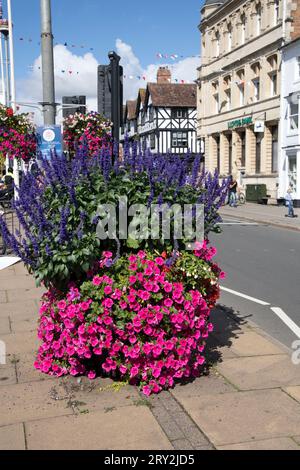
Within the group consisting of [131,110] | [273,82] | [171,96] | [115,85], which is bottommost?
[115,85]

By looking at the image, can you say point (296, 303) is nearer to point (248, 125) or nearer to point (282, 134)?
point (282, 134)

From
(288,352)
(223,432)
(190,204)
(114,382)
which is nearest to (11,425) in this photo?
(114,382)

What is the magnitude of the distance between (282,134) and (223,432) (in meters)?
27.9

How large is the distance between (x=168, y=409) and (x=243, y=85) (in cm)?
3381

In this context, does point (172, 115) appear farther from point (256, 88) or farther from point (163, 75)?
point (256, 88)

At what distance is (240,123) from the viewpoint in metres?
35.1

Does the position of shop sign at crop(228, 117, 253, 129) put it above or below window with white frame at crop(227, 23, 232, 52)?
below

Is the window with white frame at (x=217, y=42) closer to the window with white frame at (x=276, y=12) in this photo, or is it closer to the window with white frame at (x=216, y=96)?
the window with white frame at (x=216, y=96)

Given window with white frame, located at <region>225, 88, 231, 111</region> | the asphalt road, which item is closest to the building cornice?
window with white frame, located at <region>225, 88, 231, 111</region>

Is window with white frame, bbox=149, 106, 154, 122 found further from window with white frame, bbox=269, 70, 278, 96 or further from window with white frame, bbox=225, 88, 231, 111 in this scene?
window with white frame, bbox=269, 70, 278, 96

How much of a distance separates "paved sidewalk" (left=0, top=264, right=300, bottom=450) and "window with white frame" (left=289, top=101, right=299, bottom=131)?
2493cm

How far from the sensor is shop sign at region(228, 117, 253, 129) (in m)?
33.8

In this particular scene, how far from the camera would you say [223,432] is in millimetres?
3410

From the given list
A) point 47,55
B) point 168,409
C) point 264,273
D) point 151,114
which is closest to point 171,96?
point 151,114
